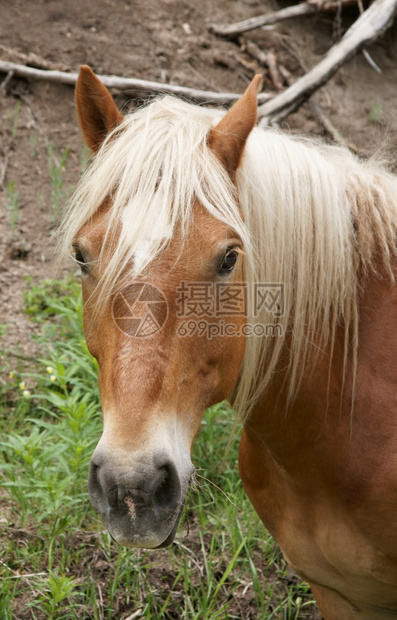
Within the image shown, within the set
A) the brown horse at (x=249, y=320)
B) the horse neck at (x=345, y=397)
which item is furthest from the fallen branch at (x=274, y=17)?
the horse neck at (x=345, y=397)

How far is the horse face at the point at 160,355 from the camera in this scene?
5.50ft

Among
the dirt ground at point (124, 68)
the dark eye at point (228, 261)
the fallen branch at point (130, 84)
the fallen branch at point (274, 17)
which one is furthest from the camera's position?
the fallen branch at point (274, 17)

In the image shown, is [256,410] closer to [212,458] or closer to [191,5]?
[212,458]

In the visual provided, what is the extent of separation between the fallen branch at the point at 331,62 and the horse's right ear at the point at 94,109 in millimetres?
3451

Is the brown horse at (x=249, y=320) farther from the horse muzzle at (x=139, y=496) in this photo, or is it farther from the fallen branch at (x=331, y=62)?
the fallen branch at (x=331, y=62)

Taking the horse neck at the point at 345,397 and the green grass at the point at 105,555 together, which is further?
the green grass at the point at 105,555

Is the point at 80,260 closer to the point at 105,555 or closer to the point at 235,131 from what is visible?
the point at 235,131

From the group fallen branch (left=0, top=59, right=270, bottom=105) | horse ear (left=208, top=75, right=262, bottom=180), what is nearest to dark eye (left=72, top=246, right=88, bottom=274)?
horse ear (left=208, top=75, right=262, bottom=180)

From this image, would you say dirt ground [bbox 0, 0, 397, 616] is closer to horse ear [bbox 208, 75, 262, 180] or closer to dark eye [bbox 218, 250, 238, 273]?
horse ear [bbox 208, 75, 262, 180]

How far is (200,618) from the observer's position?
3082mm

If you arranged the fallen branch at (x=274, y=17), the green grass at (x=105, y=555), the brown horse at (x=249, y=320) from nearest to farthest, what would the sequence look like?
the brown horse at (x=249, y=320)
the green grass at (x=105, y=555)
the fallen branch at (x=274, y=17)

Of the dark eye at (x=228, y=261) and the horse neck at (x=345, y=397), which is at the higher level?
the dark eye at (x=228, y=261)

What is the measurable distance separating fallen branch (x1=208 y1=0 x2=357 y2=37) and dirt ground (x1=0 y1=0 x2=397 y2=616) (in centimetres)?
11

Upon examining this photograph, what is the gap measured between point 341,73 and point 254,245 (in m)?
5.64
